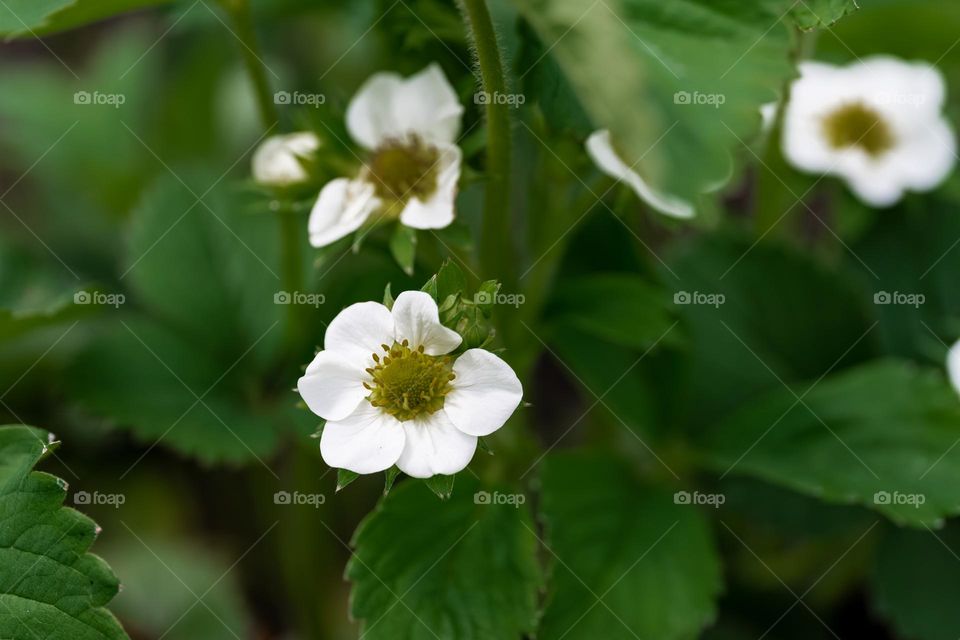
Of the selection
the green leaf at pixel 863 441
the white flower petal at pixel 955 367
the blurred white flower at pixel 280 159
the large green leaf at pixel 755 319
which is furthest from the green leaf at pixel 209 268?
the white flower petal at pixel 955 367

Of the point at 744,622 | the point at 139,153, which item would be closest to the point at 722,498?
the point at 744,622

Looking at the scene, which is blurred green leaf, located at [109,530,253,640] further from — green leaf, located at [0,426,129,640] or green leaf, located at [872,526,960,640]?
green leaf, located at [872,526,960,640]

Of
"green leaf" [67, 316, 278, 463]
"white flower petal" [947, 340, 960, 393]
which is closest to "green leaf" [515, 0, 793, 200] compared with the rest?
→ "white flower petal" [947, 340, 960, 393]

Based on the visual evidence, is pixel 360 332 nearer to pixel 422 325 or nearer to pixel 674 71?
pixel 422 325

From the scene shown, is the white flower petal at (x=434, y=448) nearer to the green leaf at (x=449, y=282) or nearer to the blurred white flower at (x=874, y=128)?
the green leaf at (x=449, y=282)

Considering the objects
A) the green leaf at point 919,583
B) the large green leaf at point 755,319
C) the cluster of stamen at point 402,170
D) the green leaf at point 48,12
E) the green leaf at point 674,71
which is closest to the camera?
the green leaf at point 674,71

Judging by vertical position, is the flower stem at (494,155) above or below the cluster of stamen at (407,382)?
above

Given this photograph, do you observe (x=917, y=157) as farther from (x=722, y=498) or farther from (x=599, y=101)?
(x=599, y=101)

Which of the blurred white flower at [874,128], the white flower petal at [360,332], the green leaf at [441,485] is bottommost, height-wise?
the green leaf at [441,485]
